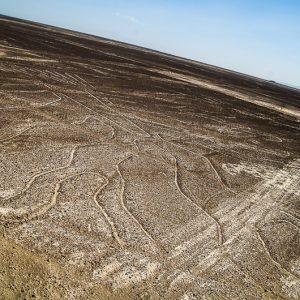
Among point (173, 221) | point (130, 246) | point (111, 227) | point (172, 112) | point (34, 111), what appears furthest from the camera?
point (172, 112)

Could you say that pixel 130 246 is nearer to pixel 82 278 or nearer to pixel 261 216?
pixel 82 278

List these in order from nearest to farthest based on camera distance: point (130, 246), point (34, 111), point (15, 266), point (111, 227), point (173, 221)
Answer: point (15, 266)
point (130, 246)
point (111, 227)
point (173, 221)
point (34, 111)

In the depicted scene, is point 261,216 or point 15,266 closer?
point 15,266

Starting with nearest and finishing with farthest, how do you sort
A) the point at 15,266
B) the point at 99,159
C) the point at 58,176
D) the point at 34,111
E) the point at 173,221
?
the point at 15,266 < the point at 173,221 < the point at 58,176 < the point at 99,159 < the point at 34,111

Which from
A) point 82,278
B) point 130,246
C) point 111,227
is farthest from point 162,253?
point 82,278

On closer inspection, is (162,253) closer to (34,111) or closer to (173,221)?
(173,221)

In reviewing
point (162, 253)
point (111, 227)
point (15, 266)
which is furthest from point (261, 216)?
point (15, 266)
